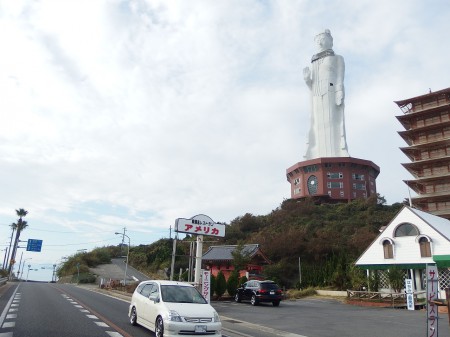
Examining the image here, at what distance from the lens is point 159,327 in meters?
9.82

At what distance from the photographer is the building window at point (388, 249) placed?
28.1 metres

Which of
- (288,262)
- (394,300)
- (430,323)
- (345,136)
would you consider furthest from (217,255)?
(345,136)

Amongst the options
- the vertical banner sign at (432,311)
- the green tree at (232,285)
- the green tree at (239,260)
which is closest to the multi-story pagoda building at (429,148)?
the green tree at (239,260)

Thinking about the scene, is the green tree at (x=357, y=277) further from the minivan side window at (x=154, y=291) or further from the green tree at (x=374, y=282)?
the minivan side window at (x=154, y=291)

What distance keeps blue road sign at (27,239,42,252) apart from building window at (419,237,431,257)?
2051 inches

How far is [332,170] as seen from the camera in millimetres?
74375

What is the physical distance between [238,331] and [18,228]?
251 feet

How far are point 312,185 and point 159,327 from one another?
6836 cm

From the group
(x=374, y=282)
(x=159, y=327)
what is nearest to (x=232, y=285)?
(x=374, y=282)

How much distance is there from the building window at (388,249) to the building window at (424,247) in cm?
208

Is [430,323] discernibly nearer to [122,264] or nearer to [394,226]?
[394,226]

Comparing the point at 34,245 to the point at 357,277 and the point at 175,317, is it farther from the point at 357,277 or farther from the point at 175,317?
the point at 175,317

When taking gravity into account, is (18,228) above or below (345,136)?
below

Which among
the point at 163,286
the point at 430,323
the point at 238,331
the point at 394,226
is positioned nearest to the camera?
the point at 430,323
